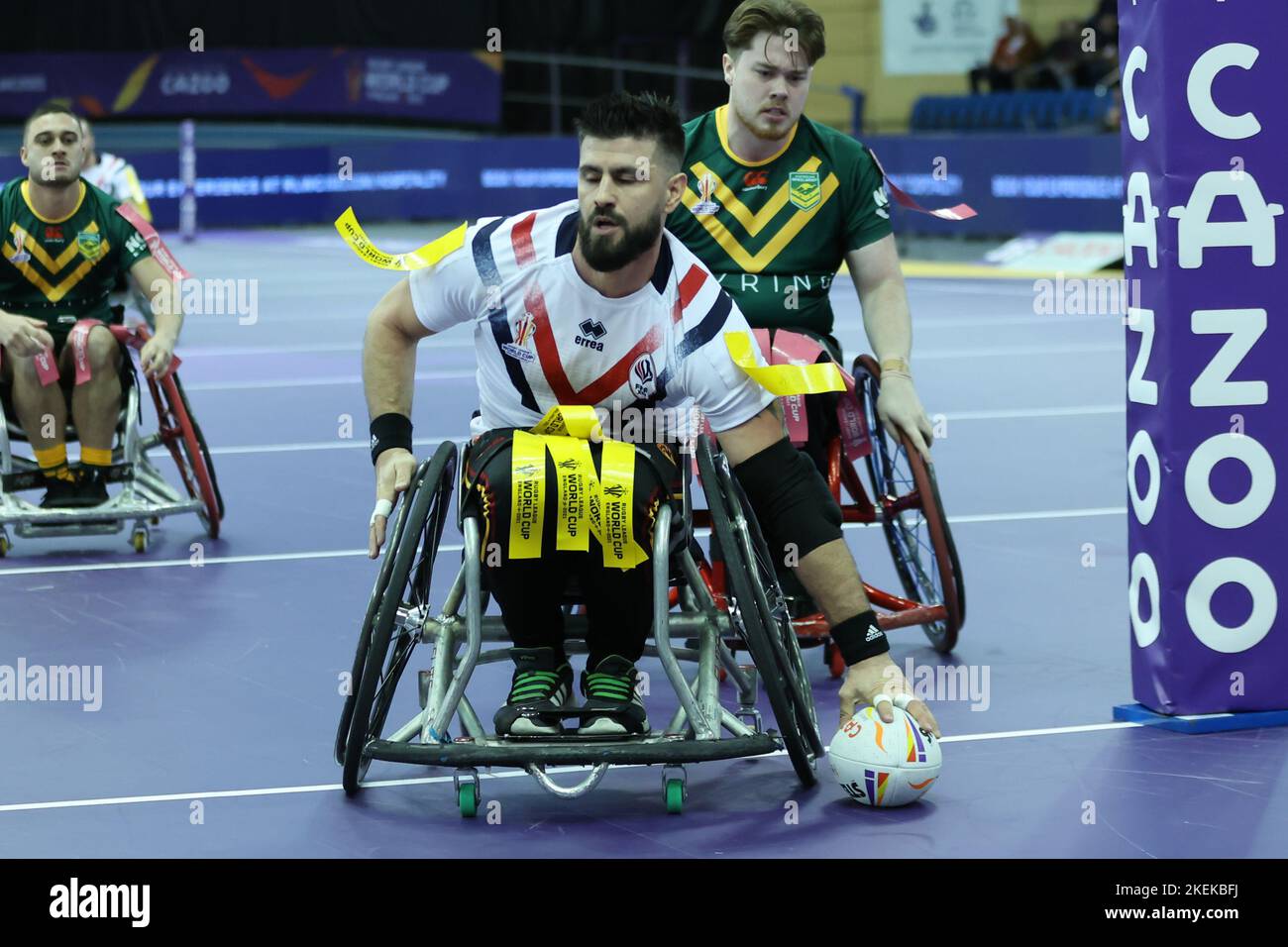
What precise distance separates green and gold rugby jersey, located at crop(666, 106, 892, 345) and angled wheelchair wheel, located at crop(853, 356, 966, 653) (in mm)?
307

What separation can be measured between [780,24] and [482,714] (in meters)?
1.89

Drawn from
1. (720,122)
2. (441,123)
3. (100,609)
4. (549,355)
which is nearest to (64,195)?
(100,609)

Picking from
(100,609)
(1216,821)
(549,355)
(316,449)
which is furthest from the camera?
(316,449)

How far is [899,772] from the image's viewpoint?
3840 millimetres

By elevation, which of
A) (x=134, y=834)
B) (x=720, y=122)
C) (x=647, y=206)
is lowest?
(x=134, y=834)

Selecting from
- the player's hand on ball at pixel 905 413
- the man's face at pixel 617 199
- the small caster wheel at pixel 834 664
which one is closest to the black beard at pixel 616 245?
the man's face at pixel 617 199

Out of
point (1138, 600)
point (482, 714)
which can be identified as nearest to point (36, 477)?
point (482, 714)

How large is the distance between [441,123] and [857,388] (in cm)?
2254

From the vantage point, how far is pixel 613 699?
3955mm

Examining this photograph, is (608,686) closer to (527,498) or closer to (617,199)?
(527,498)

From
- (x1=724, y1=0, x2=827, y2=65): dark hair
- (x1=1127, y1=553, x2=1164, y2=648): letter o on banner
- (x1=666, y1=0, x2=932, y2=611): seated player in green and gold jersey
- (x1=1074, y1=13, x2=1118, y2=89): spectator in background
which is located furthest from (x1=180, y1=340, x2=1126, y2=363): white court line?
(x1=1074, y1=13, x2=1118, y2=89): spectator in background

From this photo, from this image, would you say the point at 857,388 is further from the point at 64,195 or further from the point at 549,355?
the point at 64,195

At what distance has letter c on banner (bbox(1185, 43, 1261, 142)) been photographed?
4184mm

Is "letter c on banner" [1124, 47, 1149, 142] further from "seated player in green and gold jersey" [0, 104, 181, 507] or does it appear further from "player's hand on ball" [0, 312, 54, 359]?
"player's hand on ball" [0, 312, 54, 359]
